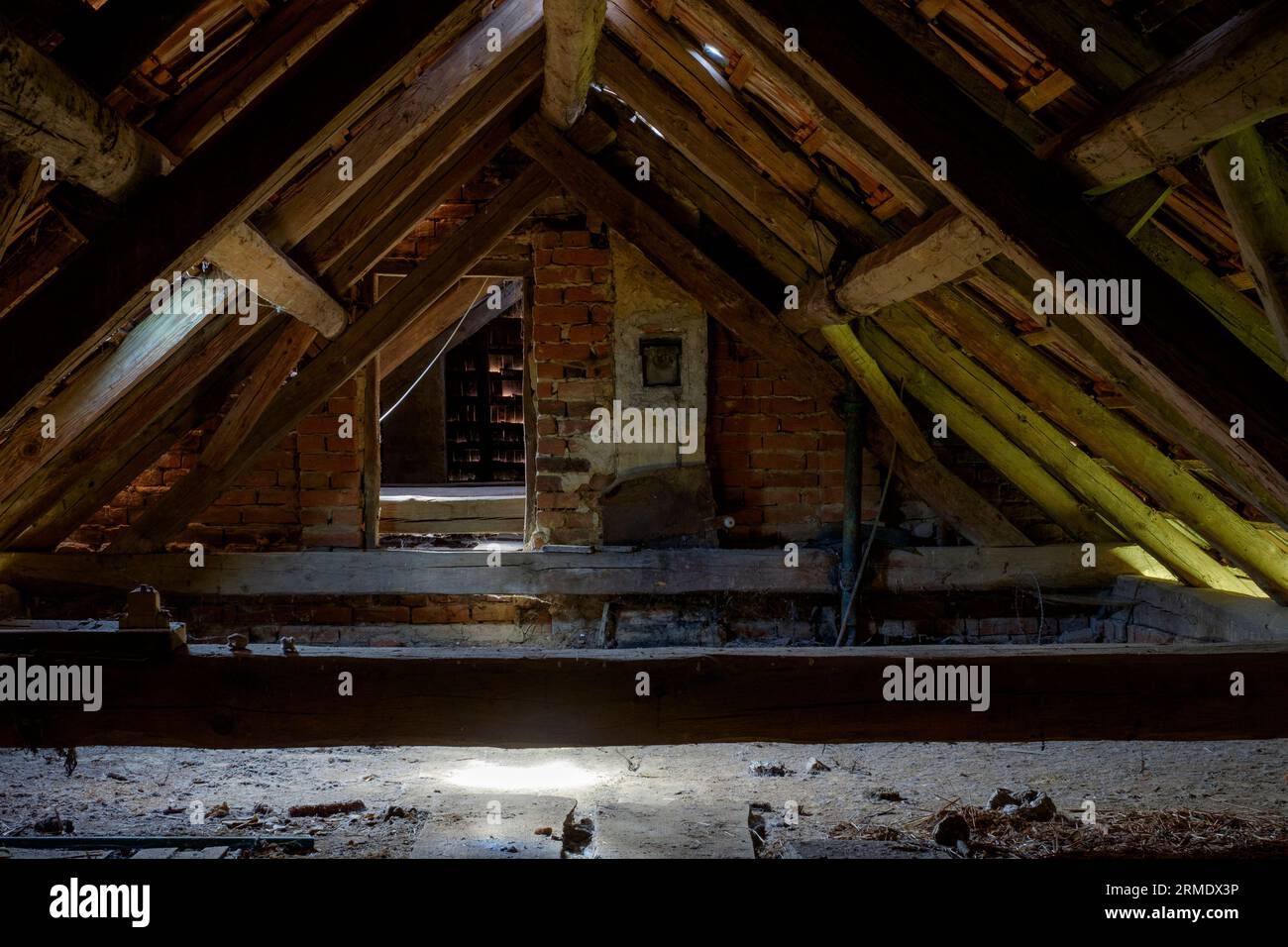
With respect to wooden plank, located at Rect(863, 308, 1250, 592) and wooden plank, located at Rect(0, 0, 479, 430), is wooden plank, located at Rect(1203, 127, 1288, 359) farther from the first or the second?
wooden plank, located at Rect(863, 308, 1250, 592)

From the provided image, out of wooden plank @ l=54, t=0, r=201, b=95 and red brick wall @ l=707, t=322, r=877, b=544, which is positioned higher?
wooden plank @ l=54, t=0, r=201, b=95

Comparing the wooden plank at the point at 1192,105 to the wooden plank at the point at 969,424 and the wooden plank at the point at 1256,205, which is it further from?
the wooden plank at the point at 969,424

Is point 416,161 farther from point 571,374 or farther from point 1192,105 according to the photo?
point 1192,105

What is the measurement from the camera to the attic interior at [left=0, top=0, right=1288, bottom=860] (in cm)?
217

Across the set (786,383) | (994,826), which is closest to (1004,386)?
(786,383)

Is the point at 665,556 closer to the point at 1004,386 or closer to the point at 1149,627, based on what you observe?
the point at 1004,386

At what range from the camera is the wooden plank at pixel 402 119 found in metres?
3.10

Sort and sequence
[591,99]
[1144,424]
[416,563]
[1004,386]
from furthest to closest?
[416,563] → [591,99] → [1004,386] → [1144,424]

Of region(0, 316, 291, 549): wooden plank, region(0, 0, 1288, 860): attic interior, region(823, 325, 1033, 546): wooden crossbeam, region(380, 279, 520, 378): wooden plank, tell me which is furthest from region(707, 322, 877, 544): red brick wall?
region(0, 316, 291, 549): wooden plank

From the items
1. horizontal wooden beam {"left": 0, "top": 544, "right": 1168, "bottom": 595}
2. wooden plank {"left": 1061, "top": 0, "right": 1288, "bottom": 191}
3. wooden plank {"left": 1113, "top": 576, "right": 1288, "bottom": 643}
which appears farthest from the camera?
horizontal wooden beam {"left": 0, "top": 544, "right": 1168, "bottom": 595}

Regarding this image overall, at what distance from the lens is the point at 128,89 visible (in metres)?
2.52

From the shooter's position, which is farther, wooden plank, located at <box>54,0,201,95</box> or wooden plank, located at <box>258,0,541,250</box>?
wooden plank, located at <box>258,0,541,250</box>

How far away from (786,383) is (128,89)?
127 inches

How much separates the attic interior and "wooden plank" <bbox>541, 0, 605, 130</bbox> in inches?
1.2
